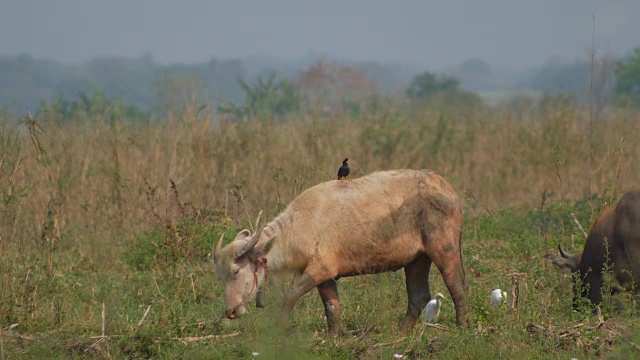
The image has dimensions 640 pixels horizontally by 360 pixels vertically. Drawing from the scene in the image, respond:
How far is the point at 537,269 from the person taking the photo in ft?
29.5

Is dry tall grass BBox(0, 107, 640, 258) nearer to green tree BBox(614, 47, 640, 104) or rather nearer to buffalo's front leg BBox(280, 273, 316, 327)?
buffalo's front leg BBox(280, 273, 316, 327)

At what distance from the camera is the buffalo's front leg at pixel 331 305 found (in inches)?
299

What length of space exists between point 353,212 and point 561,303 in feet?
6.33

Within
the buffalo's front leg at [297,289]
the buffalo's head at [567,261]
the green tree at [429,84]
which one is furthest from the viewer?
the green tree at [429,84]

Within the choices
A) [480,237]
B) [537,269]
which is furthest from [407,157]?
[537,269]

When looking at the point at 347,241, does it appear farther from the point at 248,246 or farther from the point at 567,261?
the point at 567,261

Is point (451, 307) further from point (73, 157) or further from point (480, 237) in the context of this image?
point (73, 157)

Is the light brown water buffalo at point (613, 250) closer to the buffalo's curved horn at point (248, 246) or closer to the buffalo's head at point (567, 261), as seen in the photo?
the buffalo's head at point (567, 261)

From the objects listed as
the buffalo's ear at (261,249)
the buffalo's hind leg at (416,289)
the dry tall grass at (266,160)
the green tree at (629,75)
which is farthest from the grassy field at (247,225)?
the green tree at (629,75)

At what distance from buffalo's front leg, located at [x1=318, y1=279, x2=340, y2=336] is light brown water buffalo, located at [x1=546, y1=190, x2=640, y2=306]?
6.34 feet

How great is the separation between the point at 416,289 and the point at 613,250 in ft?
5.60

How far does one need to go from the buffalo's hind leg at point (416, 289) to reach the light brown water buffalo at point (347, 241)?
2.0 inches

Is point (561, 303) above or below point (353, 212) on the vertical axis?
below

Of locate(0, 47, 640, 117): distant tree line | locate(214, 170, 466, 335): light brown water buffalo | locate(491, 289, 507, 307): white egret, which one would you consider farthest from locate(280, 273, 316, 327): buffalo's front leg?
locate(0, 47, 640, 117): distant tree line
